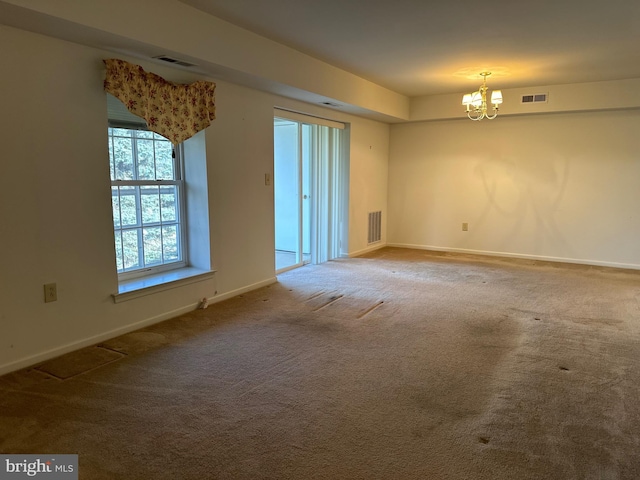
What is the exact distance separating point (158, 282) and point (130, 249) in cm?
36

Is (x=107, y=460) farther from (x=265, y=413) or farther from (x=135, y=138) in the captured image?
(x=135, y=138)

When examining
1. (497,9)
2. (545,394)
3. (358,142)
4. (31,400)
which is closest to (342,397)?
(545,394)

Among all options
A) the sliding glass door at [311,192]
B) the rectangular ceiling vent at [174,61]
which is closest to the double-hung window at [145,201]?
the rectangular ceiling vent at [174,61]

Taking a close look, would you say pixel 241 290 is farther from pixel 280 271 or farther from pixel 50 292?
pixel 50 292

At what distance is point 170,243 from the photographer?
13.2 ft

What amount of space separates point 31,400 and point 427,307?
10.3 ft

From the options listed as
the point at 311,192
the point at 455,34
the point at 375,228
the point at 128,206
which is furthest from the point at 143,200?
the point at 375,228

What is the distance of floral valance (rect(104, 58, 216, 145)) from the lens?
3.10m

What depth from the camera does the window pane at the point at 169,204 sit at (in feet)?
12.8

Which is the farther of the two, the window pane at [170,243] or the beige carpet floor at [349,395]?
the window pane at [170,243]

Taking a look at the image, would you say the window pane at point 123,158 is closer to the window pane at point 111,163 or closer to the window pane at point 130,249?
the window pane at point 111,163

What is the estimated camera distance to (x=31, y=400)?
2.38 meters

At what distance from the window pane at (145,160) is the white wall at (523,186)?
4635 millimetres

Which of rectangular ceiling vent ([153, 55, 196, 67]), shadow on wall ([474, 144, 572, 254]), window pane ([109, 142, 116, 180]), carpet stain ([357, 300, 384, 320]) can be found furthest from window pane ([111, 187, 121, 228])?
shadow on wall ([474, 144, 572, 254])
